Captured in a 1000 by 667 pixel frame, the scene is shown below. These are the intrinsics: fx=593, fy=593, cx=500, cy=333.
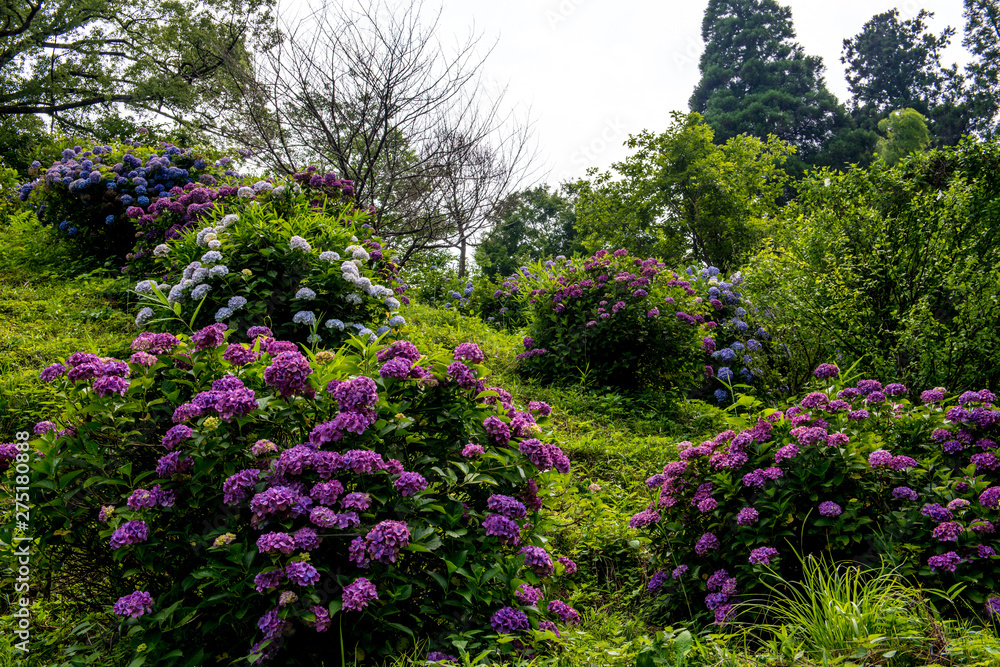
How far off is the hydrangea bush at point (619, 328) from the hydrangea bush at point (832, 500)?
3077 millimetres

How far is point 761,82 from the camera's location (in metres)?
32.3

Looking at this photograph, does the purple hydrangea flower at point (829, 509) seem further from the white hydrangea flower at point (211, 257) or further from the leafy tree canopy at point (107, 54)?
the leafy tree canopy at point (107, 54)

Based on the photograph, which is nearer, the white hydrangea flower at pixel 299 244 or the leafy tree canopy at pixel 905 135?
the white hydrangea flower at pixel 299 244

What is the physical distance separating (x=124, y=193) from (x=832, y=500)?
6.99m

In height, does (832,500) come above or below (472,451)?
below

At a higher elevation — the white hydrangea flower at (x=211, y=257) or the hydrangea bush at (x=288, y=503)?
the white hydrangea flower at (x=211, y=257)

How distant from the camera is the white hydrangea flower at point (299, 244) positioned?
13.9 feet

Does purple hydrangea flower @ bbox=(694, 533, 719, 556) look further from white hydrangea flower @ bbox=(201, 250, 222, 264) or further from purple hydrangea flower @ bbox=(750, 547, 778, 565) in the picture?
white hydrangea flower @ bbox=(201, 250, 222, 264)

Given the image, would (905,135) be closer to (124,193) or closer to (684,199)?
(684,199)

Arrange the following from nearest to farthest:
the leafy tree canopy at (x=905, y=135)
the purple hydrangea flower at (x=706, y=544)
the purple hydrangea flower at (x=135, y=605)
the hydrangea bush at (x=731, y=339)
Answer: the purple hydrangea flower at (x=135, y=605), the purple hydrangea flower at (x=706, y=544), the hydrangea bush at (x=731, y=339), the leafy tree canopy at (x=905, y=135)

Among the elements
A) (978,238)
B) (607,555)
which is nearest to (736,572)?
(607,555)

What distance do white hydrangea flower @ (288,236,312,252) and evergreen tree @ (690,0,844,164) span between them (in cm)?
2937

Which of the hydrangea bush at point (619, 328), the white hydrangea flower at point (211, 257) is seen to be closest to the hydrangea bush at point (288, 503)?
the white hydrangea flower at point (211, 257)

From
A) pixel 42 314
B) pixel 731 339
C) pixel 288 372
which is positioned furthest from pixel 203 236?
pixel 731 339
